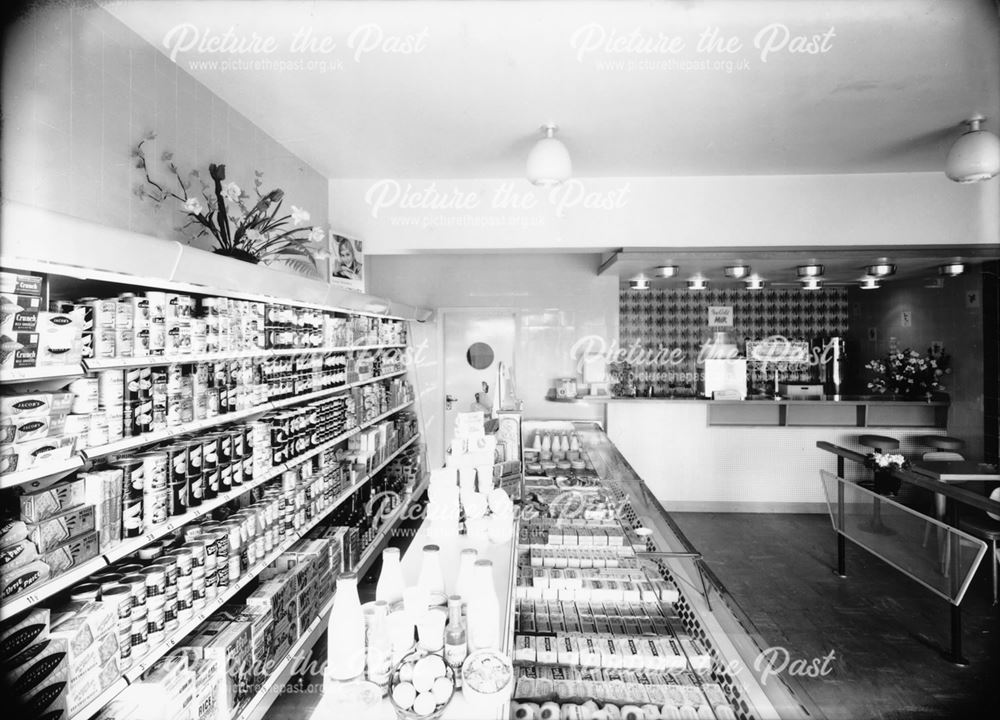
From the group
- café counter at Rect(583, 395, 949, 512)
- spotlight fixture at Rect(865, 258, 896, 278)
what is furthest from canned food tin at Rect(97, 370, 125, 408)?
spotlight fixture at Rect(865, 258, 896, 278)

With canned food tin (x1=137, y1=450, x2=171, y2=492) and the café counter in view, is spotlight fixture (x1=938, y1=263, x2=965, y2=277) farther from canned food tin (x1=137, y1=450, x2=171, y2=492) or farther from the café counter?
canned food tin (x1=137, y1=450, x2=171, y2=492)

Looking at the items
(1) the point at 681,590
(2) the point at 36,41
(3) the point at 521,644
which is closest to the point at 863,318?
(1) the point at 681,590

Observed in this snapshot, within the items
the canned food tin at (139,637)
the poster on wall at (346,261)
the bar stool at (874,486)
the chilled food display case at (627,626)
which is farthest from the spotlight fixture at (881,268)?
the canned food tin at (139,637)

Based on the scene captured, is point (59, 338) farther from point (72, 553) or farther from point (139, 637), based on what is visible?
point (139, 637)

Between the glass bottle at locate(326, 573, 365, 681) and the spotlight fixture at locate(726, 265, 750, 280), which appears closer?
the glass bottle at locate(326, 573, 365, 681)

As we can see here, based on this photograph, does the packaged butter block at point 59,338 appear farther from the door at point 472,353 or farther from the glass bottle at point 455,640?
the door at point 472,353

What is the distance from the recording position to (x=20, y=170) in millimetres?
2086

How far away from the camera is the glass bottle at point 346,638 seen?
1.47 meters

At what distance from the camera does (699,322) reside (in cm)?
847

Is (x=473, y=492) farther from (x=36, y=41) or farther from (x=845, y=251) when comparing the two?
(x=845, y=251)

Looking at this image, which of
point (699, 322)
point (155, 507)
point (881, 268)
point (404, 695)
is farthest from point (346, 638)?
point (699, 322)

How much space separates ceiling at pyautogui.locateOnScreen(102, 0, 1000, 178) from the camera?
260 cm

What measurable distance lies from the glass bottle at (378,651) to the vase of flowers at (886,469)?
4.30 meters

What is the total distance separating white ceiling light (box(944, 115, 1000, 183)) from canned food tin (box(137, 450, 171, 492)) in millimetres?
4904
